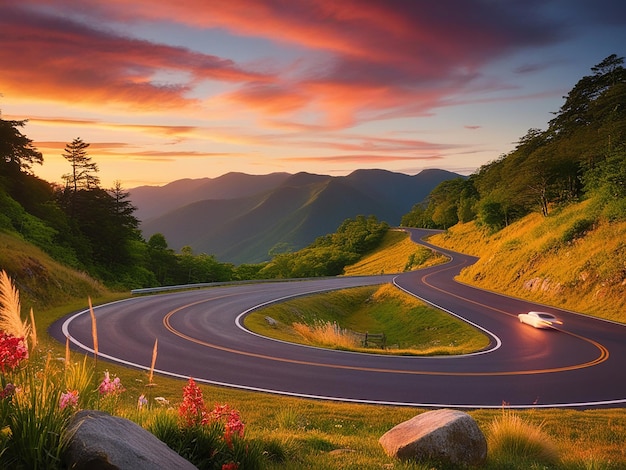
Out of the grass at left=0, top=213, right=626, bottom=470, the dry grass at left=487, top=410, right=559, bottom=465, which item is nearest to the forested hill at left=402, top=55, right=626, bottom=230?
the grass at left=0, top=213, right=626, bottom=470

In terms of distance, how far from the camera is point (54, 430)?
4594mm

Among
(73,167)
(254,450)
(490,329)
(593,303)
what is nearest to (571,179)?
(593,303)

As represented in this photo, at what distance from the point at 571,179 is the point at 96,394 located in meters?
60.3

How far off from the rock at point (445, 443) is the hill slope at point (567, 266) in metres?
27.8

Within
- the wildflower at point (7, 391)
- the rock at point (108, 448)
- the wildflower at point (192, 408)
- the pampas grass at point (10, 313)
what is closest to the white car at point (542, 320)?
the wildflower at point (192, 408)

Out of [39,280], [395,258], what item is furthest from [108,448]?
[395,258]

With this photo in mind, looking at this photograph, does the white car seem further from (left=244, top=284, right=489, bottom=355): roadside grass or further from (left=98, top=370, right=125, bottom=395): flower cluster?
(left=98, top=370, right=125, bottom=395): flower cluster

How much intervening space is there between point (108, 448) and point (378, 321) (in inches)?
1555

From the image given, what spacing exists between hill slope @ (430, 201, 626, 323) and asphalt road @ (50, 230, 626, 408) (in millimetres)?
2821

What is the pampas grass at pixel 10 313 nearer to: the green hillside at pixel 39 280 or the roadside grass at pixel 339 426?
the roadside grass at pixel 339 426

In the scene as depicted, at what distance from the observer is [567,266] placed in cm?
3794

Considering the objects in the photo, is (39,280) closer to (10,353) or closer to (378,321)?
(378,321)

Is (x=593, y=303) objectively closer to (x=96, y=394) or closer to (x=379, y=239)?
(x=96, y=394)

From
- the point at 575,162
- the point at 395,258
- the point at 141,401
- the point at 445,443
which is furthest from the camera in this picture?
the point at 395,258
